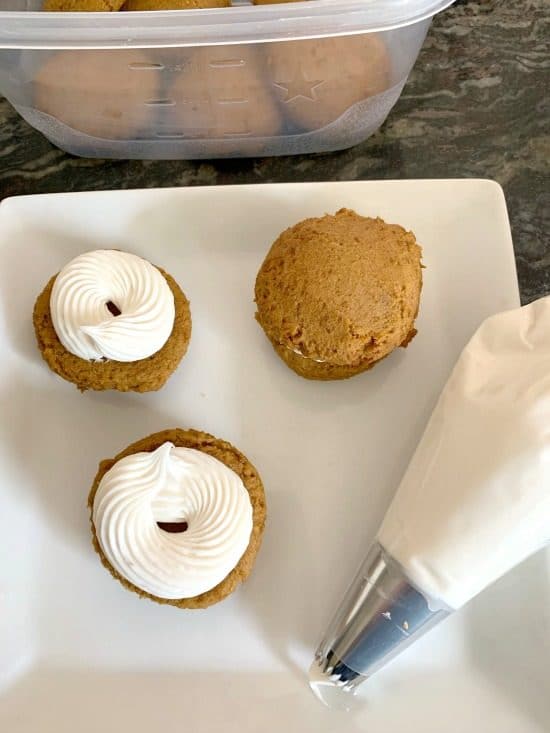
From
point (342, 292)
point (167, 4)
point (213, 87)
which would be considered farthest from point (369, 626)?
point (167, 4)

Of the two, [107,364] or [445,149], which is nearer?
[107,364]

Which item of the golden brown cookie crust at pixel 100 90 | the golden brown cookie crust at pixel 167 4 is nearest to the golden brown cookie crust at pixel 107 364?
the golden brown cookie crust at pixel 100 90

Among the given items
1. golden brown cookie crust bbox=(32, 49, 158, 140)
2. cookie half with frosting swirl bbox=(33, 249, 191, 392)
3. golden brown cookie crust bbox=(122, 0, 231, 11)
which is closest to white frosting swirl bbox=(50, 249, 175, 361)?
cookie half with frosting swirl bbox=(33, 249, 191, 392)

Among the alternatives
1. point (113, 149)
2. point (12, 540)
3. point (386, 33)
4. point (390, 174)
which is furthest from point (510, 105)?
point (12, 540)

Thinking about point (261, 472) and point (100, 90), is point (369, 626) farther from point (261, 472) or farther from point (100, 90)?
point (100, 90)

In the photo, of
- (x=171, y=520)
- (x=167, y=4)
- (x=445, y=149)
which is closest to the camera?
(x=171, y=520)
